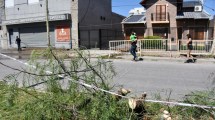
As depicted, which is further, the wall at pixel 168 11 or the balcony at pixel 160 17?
the balcony at pixel 160 17

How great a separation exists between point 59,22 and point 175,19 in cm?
1497

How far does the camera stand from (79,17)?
28547mm

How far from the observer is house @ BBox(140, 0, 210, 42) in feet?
110

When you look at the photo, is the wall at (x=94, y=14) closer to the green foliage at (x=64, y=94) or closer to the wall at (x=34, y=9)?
the wall at (x=34, y=9)

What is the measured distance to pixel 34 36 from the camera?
32.2 meters

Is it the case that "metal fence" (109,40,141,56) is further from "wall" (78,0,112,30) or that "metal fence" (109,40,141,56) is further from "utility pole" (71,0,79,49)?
"wall" (78,0,112,30)

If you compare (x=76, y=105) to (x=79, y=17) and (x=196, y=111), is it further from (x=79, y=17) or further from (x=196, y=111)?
(x=79, y=17)

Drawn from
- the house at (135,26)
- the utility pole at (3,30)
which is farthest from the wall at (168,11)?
the utility pole at (3,30)

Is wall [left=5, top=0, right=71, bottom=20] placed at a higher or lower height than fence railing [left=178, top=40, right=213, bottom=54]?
higher

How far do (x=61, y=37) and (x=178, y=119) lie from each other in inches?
1035

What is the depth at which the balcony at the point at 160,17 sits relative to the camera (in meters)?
35.4

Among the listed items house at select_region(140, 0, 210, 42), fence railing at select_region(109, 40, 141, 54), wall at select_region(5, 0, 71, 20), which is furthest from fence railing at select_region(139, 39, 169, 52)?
house at select_region(140, 0, 210, 42)

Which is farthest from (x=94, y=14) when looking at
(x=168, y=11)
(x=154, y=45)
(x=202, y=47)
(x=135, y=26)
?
(x=202, y=47)

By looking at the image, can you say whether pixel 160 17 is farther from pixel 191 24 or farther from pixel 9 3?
pixel 9 3
